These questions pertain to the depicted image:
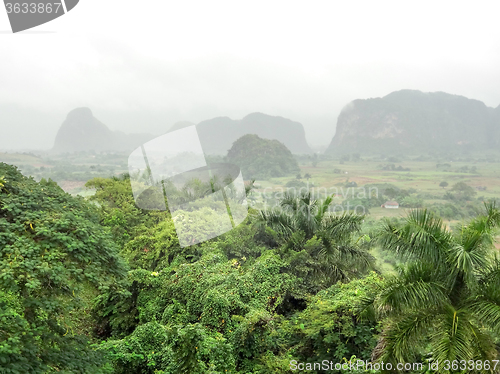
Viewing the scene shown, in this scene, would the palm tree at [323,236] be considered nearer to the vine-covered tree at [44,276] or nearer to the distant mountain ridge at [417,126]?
the vine-covered tree at [44,276]

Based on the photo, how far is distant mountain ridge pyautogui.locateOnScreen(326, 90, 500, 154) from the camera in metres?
147

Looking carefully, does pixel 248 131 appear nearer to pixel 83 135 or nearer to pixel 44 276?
pixel 83 135

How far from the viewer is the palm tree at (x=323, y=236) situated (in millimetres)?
8828

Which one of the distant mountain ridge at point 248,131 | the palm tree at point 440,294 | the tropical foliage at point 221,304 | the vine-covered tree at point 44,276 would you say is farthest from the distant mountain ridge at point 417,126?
the vine-covered tree at point 44,276

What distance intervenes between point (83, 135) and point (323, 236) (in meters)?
162

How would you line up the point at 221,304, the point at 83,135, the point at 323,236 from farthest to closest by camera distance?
the point at 83,135, the point at 323,236, the point at 221,304

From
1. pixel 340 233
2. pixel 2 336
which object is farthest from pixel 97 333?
pixel 340 233

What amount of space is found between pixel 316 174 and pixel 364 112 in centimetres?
8701

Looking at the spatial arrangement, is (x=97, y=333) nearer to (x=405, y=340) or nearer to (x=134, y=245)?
(x=134, y=245)

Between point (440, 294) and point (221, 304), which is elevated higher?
point (440, 294)

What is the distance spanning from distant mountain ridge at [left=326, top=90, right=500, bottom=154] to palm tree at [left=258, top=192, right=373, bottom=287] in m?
149

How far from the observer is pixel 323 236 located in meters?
9.00

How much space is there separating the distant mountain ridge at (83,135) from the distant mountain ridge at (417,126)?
341 feet

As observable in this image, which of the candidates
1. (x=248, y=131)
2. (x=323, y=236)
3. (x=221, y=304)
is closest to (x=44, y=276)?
(x=221, y=304)
